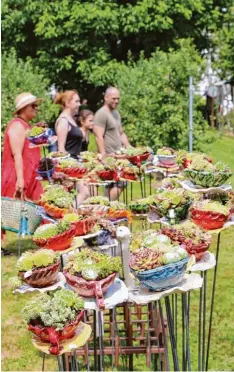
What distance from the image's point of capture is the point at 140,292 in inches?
72.6

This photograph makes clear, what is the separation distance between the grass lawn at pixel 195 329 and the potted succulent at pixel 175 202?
60 centimetres

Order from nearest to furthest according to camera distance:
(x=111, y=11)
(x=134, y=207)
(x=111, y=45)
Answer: (x=134, y=207) < (x=111, y=11) < (x=111, y=45)

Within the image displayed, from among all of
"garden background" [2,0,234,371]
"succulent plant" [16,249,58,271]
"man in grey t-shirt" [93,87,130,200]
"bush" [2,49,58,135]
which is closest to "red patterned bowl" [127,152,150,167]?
"man in grey t-shirt" [93,87,130,200]

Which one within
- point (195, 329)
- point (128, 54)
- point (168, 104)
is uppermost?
point (128, 54)

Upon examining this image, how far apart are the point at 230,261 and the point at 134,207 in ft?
7.23

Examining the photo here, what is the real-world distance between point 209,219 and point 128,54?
10872 millimetres

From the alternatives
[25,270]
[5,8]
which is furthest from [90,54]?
[25,270]

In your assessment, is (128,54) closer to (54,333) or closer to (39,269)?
(39,269)

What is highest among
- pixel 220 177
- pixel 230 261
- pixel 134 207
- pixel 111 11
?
pixel 111 11

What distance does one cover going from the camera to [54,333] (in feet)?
5.41

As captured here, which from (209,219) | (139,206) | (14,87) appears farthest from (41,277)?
(14,87)

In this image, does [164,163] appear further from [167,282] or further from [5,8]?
[5,8]

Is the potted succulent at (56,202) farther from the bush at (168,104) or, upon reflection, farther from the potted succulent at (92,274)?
the bush at (168,104)

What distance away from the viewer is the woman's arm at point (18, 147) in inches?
184
